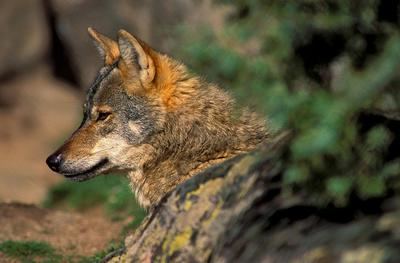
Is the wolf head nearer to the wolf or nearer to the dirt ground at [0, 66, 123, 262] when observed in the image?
the wolf

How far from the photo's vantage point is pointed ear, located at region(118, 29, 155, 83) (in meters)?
6.67

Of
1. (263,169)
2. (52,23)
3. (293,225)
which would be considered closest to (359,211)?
(293,225)

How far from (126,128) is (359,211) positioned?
123 inches

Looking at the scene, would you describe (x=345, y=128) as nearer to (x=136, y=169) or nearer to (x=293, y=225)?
(x=293, y=225)

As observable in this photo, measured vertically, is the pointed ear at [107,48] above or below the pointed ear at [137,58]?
below

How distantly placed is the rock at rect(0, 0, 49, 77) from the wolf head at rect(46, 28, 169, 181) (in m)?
11.3

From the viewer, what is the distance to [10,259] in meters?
7.29

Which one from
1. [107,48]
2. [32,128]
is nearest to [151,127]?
[107,48]

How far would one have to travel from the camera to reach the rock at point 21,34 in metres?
17.9

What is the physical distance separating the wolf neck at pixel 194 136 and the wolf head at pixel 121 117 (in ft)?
0.34

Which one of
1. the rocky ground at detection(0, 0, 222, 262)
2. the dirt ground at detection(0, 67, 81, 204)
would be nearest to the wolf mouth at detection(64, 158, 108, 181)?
the rocky ground at detection(0, 0, 222, 262)

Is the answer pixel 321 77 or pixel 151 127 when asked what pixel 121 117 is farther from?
pixel 321 77

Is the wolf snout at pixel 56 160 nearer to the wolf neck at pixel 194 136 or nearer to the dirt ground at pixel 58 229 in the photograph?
the wolf neck at pixel 194 136

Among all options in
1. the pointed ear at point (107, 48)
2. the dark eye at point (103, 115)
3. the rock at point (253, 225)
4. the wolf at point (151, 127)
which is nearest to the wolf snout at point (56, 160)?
the wolf at point (151, 127)
